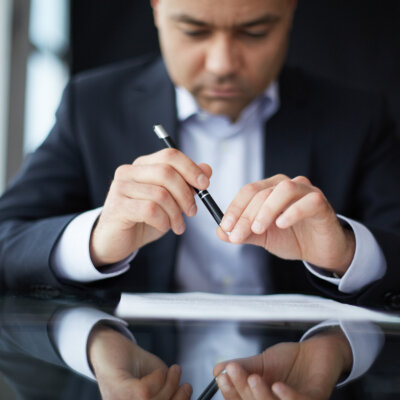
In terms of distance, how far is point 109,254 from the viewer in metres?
0.81

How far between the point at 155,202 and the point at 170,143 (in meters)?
0.14

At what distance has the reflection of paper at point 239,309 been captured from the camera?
60 cm

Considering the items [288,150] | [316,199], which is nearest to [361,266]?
[316,199]

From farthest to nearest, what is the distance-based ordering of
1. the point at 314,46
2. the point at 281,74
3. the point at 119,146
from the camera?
the point at 314,46
the point at 281,74
the point at 119,146

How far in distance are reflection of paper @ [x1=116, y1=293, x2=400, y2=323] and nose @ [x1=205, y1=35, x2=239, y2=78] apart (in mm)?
451

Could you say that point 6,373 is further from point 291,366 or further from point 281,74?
point 281,74

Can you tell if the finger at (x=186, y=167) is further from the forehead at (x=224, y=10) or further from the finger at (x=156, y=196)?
the forehead at (x=224, y=10)

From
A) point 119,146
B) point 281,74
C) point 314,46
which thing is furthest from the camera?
point 314,46

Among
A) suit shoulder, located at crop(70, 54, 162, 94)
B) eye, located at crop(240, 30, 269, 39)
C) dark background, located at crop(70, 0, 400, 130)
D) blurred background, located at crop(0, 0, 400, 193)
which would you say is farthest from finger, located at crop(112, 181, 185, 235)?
dark background, located at crop(70, 0, 400, 130)

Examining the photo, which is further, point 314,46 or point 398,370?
point 314,46

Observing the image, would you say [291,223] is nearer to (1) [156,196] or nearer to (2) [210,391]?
(1) [156,196]

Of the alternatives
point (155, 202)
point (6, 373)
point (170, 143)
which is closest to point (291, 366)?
point (6, 373)

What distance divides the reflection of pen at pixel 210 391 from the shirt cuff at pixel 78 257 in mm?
488

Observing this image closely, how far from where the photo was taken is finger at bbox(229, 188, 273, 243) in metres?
0.68
